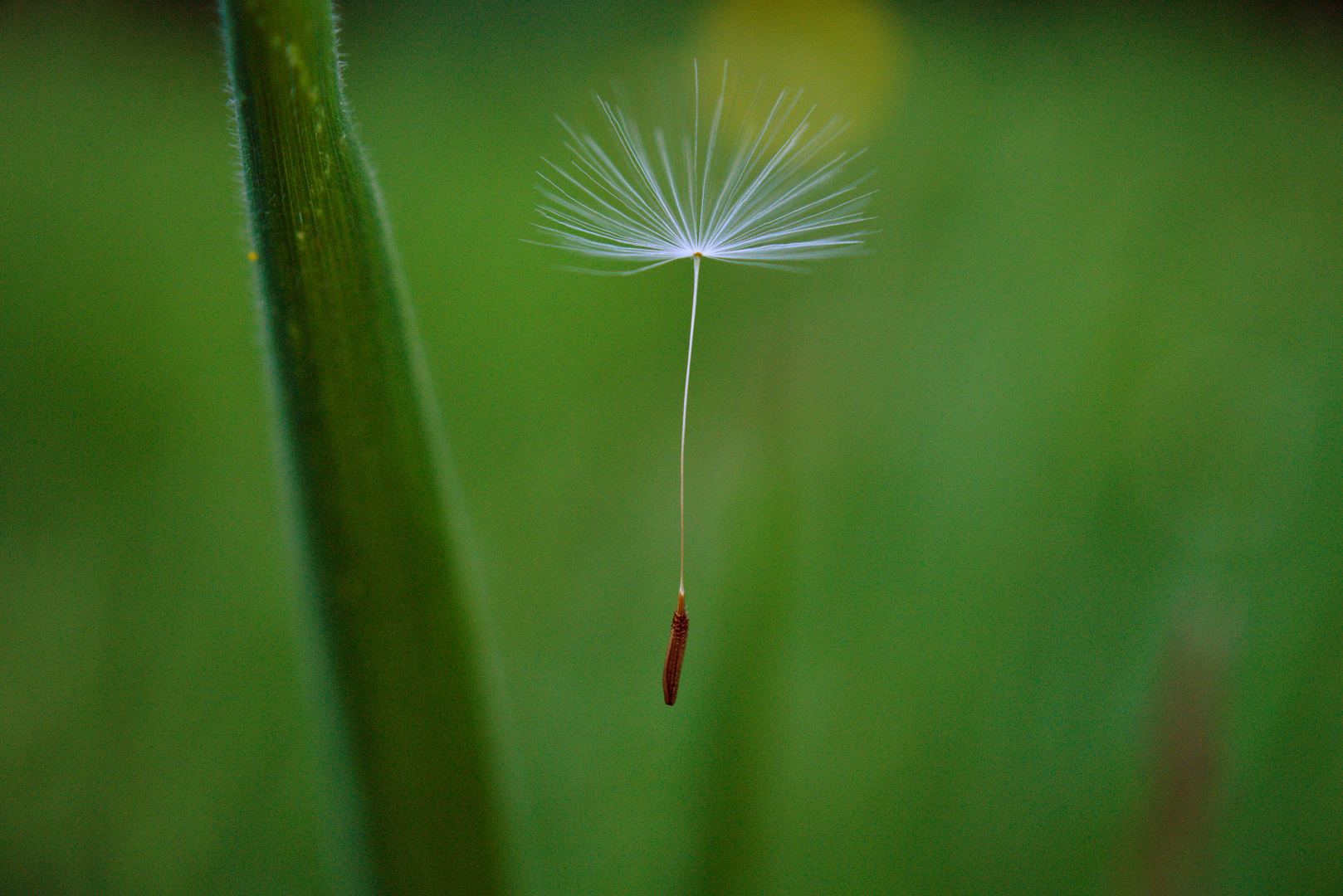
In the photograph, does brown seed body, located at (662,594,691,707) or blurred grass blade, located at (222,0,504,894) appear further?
brown seed body, located at (662,594,691,707)

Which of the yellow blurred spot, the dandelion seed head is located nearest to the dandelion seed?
the dandelion seed head

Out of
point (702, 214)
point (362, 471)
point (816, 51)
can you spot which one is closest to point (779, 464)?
point (702, 214)

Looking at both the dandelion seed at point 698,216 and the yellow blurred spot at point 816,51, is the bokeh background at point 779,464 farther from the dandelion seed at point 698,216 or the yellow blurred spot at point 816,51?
the dandelion seed at point 698,216

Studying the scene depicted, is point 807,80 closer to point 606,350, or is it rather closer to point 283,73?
point 606,350

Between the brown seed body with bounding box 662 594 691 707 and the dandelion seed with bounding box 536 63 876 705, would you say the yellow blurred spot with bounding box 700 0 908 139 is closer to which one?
the dandelion seed with bounding box 536 63 876 705

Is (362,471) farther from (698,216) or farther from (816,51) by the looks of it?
(816,51)

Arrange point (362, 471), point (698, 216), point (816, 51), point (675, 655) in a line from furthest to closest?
point (816, 51)
point (698, 216)
point (675, 655)
point (362, 471)

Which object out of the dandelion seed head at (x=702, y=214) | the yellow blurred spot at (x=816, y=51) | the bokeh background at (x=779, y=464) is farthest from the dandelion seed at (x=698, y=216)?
the yellow blurred spot at (x=816, y=51)
